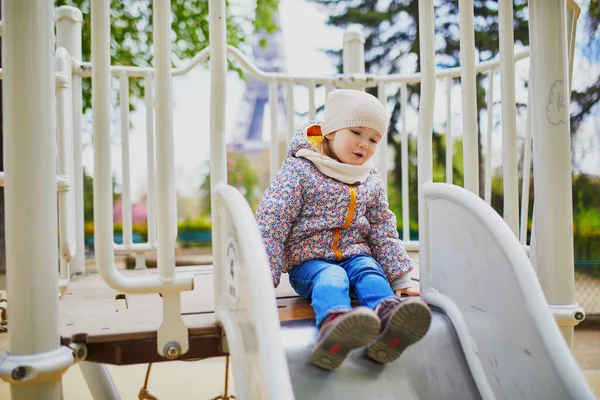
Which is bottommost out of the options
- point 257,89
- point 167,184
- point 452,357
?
point 452,357

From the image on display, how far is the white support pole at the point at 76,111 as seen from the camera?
84.4 inches

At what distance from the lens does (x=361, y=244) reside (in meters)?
1.56

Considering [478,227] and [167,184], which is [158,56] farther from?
[478,227]

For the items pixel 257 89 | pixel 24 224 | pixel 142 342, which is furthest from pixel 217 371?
pixel 257 89

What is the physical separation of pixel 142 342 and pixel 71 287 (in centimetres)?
86

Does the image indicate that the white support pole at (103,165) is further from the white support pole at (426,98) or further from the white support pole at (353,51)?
the white support pole at (353,51)

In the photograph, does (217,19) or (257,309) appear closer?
(257,309)

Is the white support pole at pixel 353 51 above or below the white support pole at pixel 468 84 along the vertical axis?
above

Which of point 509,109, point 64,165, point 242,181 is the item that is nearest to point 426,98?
point 509,109

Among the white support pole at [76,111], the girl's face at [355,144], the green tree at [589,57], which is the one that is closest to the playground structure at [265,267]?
the girl's face at [355,144]

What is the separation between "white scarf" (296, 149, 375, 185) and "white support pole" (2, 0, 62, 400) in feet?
2.42

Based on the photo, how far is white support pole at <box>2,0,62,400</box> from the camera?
1.00m

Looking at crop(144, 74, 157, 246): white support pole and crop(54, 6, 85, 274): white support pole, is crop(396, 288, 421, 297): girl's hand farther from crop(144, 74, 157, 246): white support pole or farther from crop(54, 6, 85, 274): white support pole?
crop(54, 6, 85, 274): white support pole

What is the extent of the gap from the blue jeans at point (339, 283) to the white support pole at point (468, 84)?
33 centimetres
